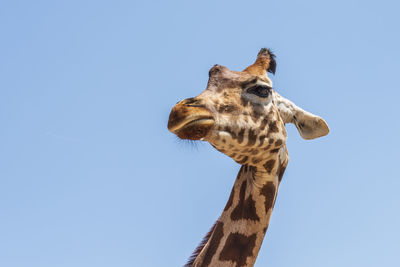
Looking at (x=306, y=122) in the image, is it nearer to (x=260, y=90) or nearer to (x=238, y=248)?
(x=260, y=90)

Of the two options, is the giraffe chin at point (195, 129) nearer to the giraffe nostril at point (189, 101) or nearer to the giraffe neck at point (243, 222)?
the giraffe nostril at point (189, 101)

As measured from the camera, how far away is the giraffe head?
17.3 ft

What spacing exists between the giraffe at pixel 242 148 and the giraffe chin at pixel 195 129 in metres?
0.01

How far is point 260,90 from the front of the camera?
239 inches

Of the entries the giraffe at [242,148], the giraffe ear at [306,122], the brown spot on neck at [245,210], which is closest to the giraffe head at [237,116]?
the giraffe at [242,148]

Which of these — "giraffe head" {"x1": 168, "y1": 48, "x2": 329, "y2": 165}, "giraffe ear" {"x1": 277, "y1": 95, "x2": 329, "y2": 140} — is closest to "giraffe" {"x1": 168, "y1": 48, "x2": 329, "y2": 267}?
"giraffe head" {"x1": 168, "y1": 48, "x2": 329, "y2": 165}

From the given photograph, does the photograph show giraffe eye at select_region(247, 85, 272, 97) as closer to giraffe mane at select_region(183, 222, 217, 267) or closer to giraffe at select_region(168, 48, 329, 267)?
giraffe at select_region(168, 48, 329, 267)

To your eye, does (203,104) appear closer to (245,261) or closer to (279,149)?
(279,149)

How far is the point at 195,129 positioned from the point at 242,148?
75 centimetres

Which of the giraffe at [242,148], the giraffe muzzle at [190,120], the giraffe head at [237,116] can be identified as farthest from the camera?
the giraffe at [242,148]

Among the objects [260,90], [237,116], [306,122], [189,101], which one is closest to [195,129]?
[189,101]

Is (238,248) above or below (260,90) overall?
below

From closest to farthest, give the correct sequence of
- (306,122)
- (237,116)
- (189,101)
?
(189,101)
(237,116)
(306,122)

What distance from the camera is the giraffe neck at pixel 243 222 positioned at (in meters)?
5.72
